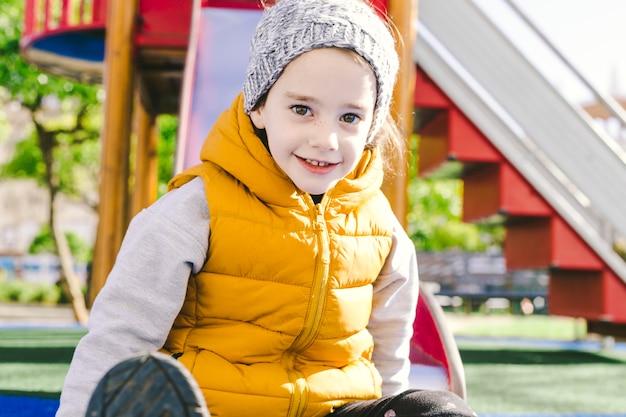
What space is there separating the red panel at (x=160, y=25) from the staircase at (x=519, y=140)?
1.43 m

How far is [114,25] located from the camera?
13.0 feet

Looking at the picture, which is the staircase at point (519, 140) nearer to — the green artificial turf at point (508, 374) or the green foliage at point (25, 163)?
the green artificial turf at point (508, 374)

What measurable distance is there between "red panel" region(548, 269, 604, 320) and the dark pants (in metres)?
3.73

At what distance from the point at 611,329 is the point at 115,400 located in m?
4.98

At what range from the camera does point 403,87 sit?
133 inches

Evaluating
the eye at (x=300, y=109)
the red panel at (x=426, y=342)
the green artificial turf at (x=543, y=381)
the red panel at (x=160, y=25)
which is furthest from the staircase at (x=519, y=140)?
the eye at (x=300, y=109)

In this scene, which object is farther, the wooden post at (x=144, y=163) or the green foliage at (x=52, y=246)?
the green foliage at (x=52, y=246)

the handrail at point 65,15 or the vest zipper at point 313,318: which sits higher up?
the handrail at point 65,15

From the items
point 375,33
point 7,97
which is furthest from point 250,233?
point 7,97

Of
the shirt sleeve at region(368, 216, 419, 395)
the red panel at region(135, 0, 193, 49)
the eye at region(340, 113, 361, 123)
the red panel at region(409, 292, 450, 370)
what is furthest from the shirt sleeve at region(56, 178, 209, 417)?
the red panel at region(135, 0, 193, 49)

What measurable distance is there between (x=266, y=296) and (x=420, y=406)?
0.32 metres

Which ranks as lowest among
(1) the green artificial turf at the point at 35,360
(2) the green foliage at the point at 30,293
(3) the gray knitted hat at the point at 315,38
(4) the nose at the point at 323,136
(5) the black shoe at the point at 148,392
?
(2) the green foliage at the point at 30,293

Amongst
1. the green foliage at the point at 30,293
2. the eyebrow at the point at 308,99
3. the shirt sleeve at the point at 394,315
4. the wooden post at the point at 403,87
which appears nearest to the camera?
the eyebrow at the point at 308,99

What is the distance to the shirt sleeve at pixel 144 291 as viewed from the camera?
121cm
